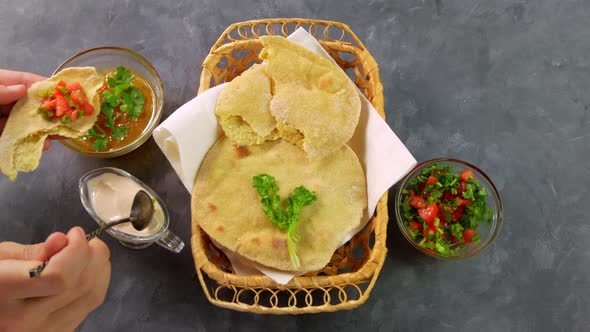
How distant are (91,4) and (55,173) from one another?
37.1 inches

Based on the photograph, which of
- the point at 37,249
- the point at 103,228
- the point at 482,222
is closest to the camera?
the point at 37,249

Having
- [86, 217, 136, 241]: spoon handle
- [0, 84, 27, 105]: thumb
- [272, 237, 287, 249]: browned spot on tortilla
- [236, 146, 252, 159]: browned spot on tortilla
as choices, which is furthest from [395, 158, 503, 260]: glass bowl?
[0, 84, 27, 105]: thumb

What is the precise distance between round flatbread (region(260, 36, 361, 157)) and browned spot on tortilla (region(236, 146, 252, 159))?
16 cm

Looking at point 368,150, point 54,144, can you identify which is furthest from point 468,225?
point 54,144

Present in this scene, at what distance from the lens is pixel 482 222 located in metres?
1.88

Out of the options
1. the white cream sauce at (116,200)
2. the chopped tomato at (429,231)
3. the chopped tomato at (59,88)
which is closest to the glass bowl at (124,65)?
the white cream sauce at (116,200)

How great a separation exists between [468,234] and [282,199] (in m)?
0.84

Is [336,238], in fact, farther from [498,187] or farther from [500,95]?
[500,95]

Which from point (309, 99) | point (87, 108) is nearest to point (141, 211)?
point (87, 108)

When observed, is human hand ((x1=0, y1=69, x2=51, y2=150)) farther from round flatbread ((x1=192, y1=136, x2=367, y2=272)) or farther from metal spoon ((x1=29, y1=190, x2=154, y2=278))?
round flatbread ((x1=192, y1=136, x2=367, y2=272))

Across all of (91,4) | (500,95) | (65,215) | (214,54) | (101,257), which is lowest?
(500,95)

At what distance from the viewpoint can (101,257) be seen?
152cm

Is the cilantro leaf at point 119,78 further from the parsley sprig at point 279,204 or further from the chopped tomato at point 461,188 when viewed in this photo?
the chopped tomato at point 461,188

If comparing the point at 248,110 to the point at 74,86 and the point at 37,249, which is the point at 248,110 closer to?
the point at 74,86
